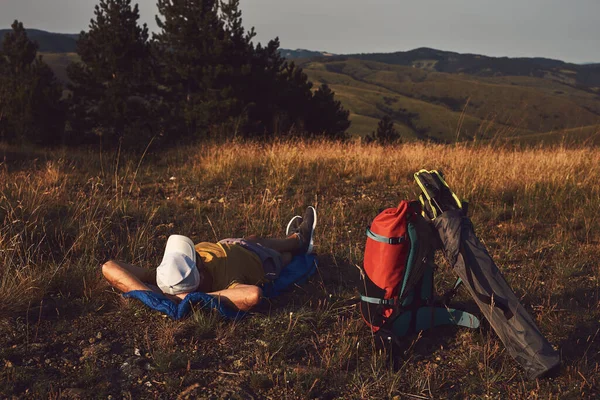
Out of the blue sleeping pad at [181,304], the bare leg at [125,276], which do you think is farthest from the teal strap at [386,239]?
the bare leg at [125,276]

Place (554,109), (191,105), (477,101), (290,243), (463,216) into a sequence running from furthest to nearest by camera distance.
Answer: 1. (477,101)
2. (554,109)
3. (191,105)
4. (290,243)
5. (463,216)

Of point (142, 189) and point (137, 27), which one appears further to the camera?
point (137, 27)

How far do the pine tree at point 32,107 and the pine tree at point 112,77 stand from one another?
3.73ft

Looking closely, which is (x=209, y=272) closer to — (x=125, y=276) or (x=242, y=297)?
(x=242, y=297)

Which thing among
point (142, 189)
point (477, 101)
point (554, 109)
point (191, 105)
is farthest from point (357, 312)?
point (477, 101)

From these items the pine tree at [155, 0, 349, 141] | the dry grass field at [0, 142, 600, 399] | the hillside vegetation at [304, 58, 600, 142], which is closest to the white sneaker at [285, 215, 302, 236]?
the dry grass field at [0, 142, 600, 399]

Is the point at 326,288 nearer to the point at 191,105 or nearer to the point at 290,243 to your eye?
the point at 290,243

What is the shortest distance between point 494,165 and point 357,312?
15.7ft


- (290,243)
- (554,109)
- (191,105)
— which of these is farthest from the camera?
(554,109)

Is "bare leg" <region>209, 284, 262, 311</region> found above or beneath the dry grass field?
above

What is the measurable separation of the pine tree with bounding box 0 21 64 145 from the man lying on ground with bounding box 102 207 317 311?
640 inches

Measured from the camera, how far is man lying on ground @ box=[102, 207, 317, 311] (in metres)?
3.33

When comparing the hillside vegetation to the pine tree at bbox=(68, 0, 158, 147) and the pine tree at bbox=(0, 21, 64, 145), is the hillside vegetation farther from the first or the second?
the pine tree at bbox=(0, 21, 64, 145)

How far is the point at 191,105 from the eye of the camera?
1948cm
